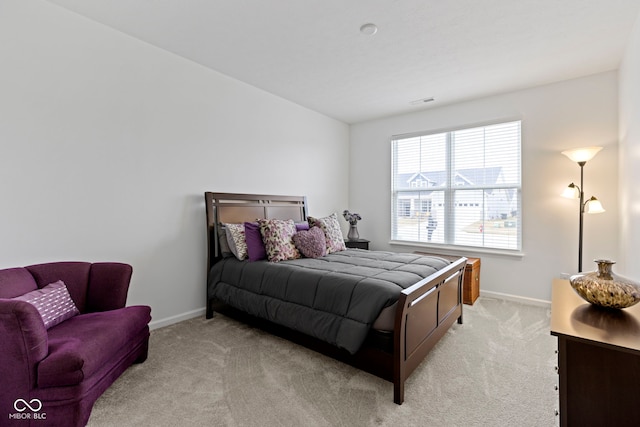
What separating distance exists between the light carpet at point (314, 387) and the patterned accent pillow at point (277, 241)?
Answer: 0.76 meters

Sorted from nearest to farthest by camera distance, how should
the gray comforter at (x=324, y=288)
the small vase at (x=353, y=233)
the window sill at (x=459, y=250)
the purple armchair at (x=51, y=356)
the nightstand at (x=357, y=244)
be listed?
the purple armchair at (x=51, y=356)
the gray comforter at (x=324, y=288)
the window sill at (x=459, y=250)
the nightstand at (x=357, y=244)
the small vase at (x=353, y=233)

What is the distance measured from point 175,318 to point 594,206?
4.41 meters

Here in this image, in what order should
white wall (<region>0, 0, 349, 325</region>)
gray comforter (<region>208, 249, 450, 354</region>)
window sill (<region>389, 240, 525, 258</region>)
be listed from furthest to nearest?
window sill (<region>389, 240, 525, 258</region>) < white wall (<region>0, 0, 349, 325</region>) < gray comforter (<region>208, 249, 450, 354</region>)

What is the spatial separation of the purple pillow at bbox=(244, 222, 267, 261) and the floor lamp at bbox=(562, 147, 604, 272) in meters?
3.31

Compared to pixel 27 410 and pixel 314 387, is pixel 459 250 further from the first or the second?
pixel 27 410

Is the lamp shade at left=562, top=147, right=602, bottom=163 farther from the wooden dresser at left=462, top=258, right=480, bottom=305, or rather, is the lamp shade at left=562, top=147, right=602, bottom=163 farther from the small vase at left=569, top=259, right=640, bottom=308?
the small vase at left=569, top=259, right=640, bottom=308

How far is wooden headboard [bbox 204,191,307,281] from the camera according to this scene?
3.21 meters

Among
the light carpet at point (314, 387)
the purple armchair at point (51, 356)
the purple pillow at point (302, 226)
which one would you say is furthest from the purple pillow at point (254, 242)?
the purple armchair at point (51, 356)

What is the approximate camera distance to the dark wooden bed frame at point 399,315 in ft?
6.07

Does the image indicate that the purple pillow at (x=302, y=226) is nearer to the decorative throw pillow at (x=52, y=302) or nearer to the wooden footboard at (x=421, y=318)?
the wooden footboard at (x=421, y=318)

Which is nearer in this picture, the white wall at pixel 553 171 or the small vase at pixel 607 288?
the small vase at pixel 607 288

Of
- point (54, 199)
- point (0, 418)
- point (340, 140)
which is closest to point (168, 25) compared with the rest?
point (54, 199)

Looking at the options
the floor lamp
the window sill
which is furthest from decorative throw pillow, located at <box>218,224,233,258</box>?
the floor lamp

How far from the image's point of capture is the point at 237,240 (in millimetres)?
3086
